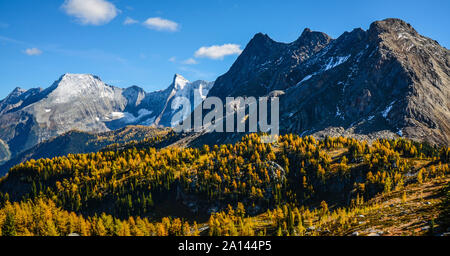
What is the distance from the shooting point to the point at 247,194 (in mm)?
162750

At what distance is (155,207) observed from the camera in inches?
6747

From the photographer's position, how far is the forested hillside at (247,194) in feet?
393

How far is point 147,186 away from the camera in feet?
610

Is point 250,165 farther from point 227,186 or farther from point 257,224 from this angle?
point 257,224

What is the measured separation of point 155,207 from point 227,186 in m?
44.9

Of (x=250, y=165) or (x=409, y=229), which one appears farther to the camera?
(x=250, y=165)

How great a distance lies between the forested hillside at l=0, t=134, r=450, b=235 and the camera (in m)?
120

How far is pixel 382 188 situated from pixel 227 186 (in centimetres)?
8035
